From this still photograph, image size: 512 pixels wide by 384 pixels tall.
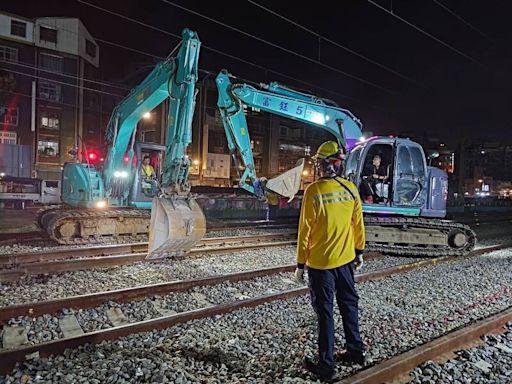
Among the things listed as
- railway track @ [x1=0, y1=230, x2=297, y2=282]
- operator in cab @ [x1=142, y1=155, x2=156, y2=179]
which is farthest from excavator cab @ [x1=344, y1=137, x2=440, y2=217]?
operator in cab @ [x1=142, y1=155, x2=156, y2=179]

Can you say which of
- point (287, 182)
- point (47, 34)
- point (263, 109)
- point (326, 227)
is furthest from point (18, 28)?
point (326, 227)

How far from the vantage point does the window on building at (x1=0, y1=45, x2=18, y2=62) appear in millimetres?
39625

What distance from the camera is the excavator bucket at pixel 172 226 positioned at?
6.89m

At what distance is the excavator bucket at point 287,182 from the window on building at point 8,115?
37.5 metres

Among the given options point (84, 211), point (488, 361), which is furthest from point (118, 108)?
point (488, 361)

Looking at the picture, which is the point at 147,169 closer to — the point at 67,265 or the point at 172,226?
the point at 67,265

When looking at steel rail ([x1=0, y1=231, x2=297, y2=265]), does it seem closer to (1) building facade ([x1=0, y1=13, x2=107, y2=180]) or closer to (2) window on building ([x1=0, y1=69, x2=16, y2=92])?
(1) building facade ([x1=0, y1=13, x2=107, y2=180])

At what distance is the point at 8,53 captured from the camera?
131ft

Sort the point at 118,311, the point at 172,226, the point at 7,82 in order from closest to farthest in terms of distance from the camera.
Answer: the point at 118,311
the point at 172,226
the point at 7,82

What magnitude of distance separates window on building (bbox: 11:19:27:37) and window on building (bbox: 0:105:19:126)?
7.44 meters

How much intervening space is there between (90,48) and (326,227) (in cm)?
4906

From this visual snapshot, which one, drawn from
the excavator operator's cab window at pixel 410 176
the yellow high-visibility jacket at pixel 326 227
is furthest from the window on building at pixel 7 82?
the yellow high-visibility jacket at pixel 326 227

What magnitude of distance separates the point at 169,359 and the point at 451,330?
3.37 m

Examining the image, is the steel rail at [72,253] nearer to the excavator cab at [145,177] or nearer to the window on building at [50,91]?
the excavator cab at [145,177]
